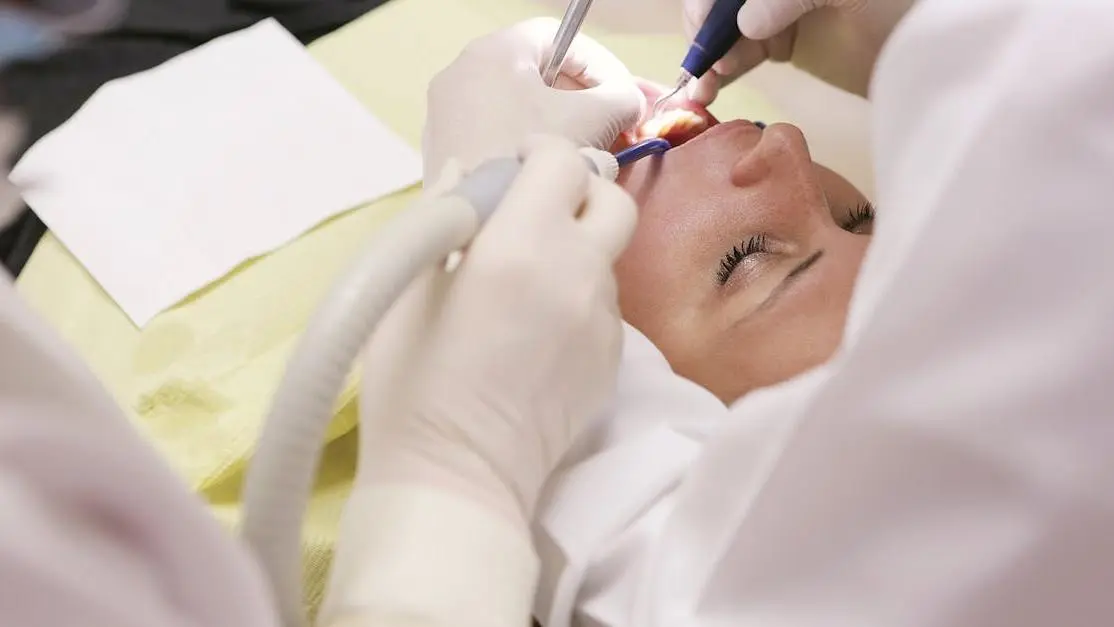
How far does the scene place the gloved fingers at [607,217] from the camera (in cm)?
60

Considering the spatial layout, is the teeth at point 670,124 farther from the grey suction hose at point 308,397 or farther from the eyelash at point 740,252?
the grey suction hose at point 308,397

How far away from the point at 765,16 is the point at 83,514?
83cm

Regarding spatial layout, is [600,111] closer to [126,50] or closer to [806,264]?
[806,264]

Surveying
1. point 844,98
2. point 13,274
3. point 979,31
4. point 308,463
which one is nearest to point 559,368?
point 308,463

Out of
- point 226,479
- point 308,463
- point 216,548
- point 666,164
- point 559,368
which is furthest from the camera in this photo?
point 666,164

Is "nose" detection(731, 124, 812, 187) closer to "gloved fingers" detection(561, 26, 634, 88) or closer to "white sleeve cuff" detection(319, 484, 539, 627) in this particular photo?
"gloved fingers" detection(561, 26, 634, 88)

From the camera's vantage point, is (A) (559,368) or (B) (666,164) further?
(B) (666,164)

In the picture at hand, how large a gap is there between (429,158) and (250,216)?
0.24 meters

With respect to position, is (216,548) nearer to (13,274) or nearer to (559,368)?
(559,368)

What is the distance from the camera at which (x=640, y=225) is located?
2.79 feet

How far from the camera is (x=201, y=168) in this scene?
1.02 metres

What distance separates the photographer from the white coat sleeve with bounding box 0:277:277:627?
27cm

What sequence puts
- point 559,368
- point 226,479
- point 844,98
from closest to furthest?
point 559,368
point 226,479
point 844,98

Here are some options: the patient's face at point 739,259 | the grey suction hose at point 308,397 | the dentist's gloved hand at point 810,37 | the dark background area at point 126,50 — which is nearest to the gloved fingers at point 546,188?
the grey suction hose at point 308,397
